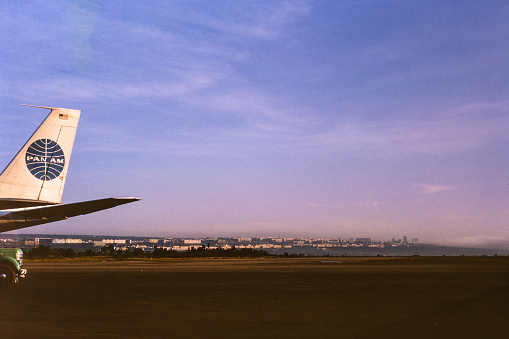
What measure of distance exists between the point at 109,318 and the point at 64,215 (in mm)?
14348

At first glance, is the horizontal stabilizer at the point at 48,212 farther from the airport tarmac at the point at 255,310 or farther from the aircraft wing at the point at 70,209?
the airport tarmac at the point at 255,310

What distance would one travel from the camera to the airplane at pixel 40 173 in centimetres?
2778

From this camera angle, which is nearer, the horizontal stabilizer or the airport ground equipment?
the airport ground equipment

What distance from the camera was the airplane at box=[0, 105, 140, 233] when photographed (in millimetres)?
27783

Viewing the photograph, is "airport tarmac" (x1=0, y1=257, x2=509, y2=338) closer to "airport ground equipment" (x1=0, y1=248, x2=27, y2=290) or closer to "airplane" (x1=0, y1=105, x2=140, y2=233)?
"airport ground equipment" (x1=0, y1=248, x2=27, y2=290)

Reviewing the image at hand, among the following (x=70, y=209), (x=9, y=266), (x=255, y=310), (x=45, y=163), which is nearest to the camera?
(x=255, y=310)

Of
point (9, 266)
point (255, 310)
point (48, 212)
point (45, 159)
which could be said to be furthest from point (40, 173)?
point (255, 310)

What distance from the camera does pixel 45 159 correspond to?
29531 millimetres

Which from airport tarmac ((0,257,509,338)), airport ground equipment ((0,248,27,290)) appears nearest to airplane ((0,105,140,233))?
airport tarmac ((0,257,509,338))

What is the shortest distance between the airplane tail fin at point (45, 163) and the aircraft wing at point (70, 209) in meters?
1.93

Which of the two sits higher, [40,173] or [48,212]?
[40,173]

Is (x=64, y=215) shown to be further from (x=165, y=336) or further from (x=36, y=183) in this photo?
(x=165, y=336)

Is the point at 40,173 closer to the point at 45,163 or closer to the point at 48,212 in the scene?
the point at 45,163

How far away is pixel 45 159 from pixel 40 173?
0.85m
